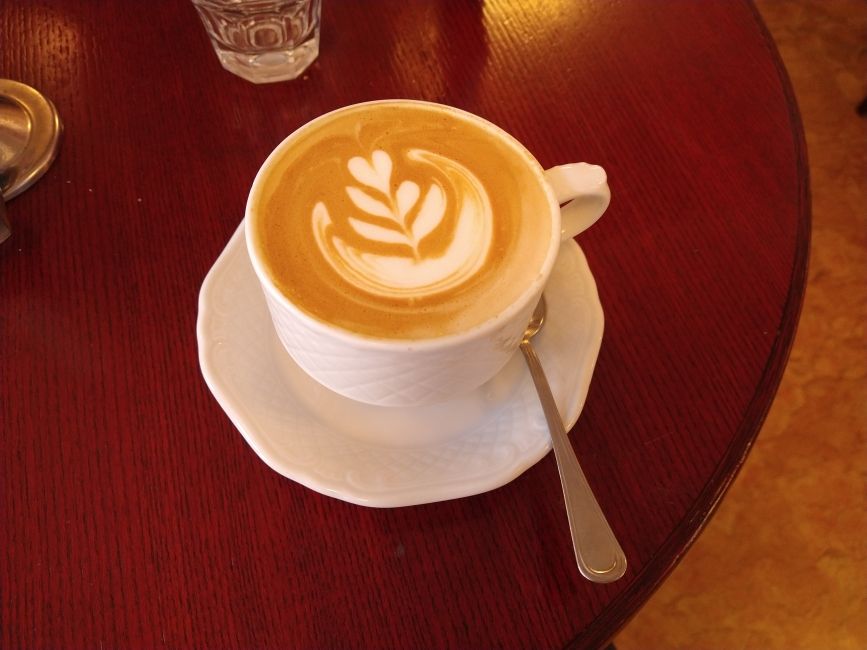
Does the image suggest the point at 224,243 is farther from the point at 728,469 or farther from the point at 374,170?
the point at 728,469

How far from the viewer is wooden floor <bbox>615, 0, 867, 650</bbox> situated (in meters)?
1.24

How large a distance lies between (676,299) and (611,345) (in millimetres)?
98

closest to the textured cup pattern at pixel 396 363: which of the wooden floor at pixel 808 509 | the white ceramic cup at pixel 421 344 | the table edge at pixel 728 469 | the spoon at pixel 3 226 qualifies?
the white ceramic cup at pixel 421 344

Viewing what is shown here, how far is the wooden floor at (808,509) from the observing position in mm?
Result: 1235

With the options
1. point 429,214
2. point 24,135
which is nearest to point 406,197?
point 429,214

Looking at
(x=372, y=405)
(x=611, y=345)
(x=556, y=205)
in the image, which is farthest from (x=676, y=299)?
(x=372, y=405)

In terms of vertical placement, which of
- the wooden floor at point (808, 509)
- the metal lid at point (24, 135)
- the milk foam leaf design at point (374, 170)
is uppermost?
the milk foam leaf design at point (374, 170)

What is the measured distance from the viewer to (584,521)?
1.94 ft

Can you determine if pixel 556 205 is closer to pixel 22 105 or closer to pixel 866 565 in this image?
pixel 22 105

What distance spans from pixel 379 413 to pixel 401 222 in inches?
7.0

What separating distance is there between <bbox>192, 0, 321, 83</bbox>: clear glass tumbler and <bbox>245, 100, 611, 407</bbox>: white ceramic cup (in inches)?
13.2

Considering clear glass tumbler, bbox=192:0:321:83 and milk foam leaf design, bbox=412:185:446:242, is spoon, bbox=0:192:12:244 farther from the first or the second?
milk foam leaf design, bbox=412:185:446:242

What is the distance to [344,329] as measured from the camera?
54cm

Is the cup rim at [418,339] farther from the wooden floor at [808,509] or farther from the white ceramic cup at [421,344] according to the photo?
the wooden floor at [808,509]
